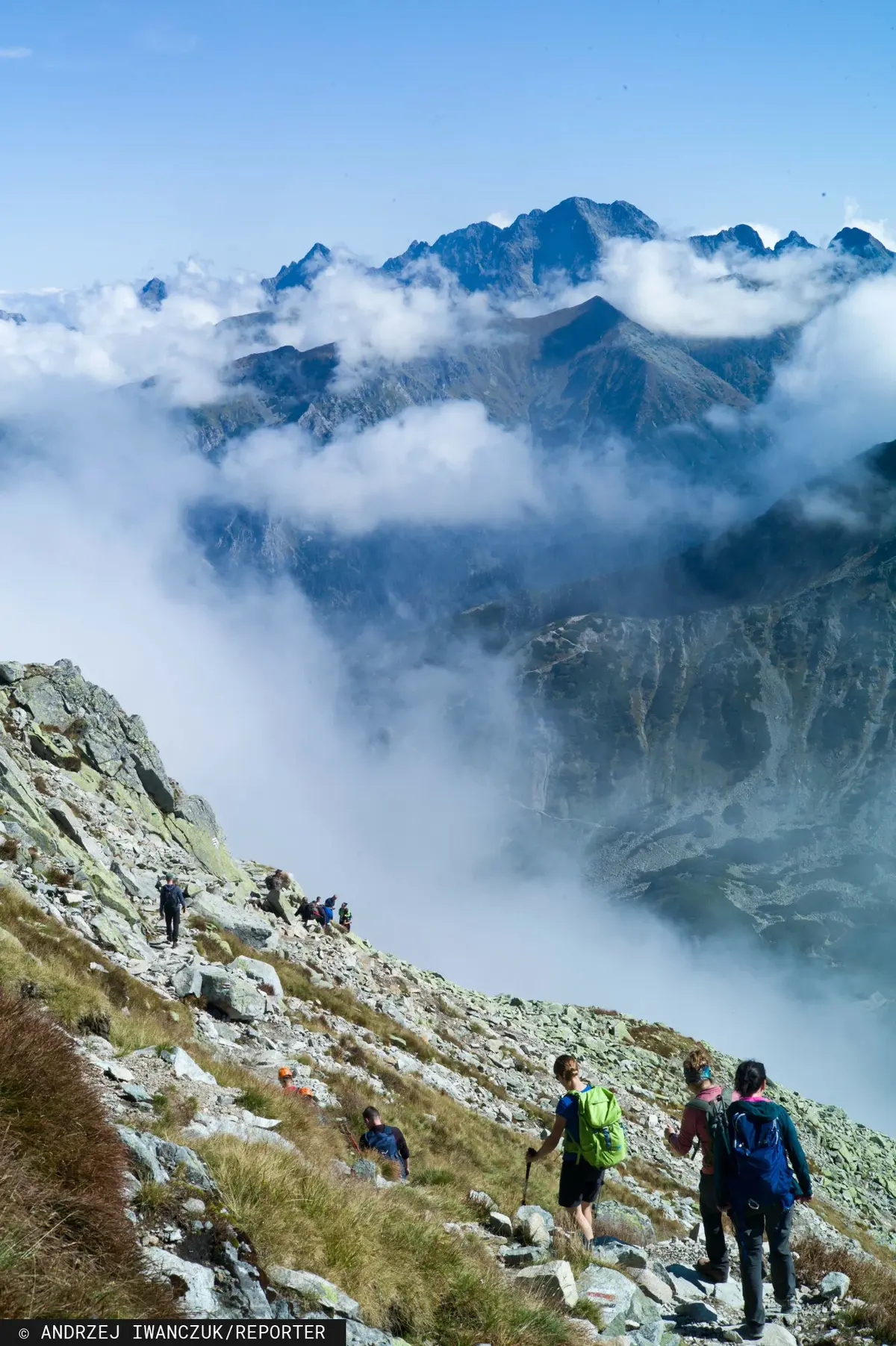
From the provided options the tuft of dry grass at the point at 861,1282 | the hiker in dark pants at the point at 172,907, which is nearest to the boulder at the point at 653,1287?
the tuft of dry grass at the point at 861,1282

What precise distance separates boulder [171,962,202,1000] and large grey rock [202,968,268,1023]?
0.58 feet

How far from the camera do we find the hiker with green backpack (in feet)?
38.1

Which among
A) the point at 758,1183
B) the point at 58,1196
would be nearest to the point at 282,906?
the point at 758,1183

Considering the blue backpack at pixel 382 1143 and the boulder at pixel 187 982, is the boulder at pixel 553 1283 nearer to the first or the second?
the blue backpack at pixel 382 1143

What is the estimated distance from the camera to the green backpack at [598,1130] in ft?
38.0

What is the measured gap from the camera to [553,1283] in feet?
30.4

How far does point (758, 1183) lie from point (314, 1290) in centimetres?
558

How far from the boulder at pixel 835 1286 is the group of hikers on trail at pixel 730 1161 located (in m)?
0.46

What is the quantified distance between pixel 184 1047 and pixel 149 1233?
950cm

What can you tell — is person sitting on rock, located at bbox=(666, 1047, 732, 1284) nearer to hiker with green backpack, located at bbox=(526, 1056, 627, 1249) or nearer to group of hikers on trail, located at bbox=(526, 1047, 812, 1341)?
group of hikers on trail, located at bbox=(526, 1047, 812, 1341)

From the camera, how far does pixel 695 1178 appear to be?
111 feet

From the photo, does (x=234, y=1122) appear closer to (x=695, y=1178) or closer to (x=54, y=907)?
(x=54, y=907)

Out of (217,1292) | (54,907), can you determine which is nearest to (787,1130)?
(217,1292)

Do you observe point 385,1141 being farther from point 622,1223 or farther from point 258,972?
point 258,972
